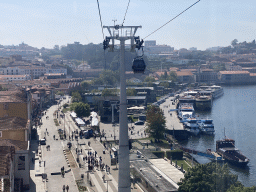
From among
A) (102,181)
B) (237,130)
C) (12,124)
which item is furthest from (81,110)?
(102,181)

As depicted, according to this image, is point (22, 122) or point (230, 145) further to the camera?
point (230, 145)

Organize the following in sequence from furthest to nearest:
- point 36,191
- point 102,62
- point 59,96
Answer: point 102,62 → point 59,96 → point 36,191

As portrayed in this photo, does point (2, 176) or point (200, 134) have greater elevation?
point (2, 176)

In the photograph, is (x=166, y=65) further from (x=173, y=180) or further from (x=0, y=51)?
(x=173, y=180)

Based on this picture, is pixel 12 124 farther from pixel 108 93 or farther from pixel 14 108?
pixel 108 93

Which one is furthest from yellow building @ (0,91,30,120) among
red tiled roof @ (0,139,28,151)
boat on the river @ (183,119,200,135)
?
boat on the river @ (183,119,200,135)

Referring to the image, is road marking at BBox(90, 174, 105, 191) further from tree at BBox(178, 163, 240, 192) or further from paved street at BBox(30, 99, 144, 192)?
tree at BBox(178, 163, 240, 192)

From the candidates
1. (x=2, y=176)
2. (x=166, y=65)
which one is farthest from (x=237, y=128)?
(x=166, y=65)

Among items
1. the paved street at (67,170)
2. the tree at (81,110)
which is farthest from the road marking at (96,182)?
the tree at (81,110)

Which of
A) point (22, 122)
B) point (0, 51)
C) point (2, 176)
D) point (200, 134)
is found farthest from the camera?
point (0, 51)

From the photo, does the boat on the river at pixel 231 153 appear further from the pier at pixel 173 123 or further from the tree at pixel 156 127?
the pier at pixel 173 123
